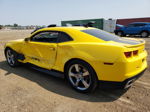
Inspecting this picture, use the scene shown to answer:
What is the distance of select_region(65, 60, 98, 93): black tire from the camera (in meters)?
2.70

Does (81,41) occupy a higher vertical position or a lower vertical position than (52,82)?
higher

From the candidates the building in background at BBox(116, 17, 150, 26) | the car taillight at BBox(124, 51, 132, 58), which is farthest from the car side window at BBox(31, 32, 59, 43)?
the building in background at BBox(116, 17, 150, 26)

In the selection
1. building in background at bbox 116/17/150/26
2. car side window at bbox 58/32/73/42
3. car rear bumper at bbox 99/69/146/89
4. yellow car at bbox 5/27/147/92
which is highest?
→ building in background at bbox 116/17/150/26

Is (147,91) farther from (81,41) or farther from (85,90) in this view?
(81,41)

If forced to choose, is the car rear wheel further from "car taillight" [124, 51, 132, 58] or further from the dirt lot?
"car taillight" [124, 51, 132, 58]

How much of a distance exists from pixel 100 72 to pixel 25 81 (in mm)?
2146

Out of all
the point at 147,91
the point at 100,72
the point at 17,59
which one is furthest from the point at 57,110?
the point at 17,59

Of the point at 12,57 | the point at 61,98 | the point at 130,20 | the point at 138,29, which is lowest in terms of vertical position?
the point at 61,98

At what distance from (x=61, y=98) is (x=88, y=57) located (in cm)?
103

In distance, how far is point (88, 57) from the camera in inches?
104

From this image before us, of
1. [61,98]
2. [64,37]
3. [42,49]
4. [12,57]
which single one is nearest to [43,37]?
[42,49]

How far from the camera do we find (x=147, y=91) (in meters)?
2.99

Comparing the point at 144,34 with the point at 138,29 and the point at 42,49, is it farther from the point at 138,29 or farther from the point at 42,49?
the point at 42,49

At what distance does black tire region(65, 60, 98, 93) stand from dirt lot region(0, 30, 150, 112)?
15 cm
